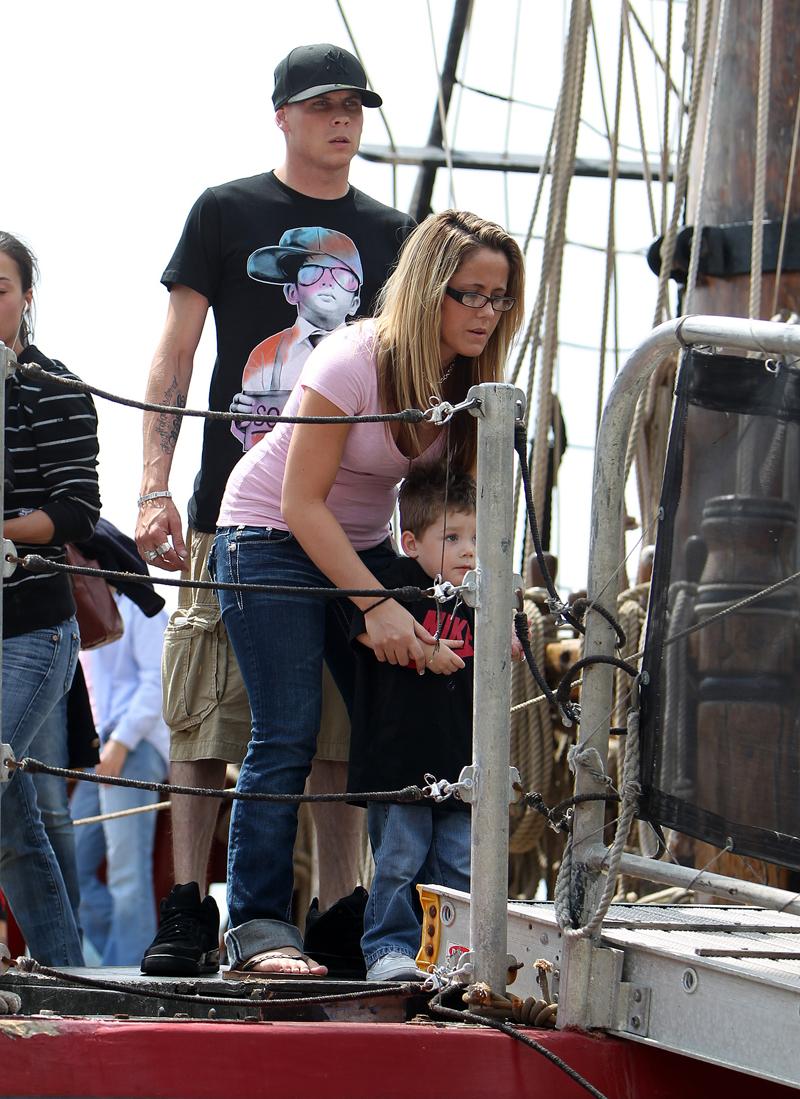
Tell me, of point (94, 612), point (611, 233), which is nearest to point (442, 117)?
point (611, 233)

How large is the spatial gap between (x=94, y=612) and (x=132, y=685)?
7.87 ft

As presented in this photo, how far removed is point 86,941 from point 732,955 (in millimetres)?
4983

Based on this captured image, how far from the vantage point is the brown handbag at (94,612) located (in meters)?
4.58

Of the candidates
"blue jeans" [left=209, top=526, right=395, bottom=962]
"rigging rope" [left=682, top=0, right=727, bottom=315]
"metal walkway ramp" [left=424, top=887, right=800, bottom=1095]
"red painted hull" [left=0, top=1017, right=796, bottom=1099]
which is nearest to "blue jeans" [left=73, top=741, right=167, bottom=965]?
"rigging rope" [left=682, top=0, right=727, bottom=315]

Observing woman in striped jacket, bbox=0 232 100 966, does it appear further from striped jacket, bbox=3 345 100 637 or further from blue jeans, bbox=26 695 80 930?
blue jeans, bbox=26 695 80 930

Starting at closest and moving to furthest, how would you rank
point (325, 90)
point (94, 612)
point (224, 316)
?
point (325, 90) → point (224, 316) → point (94, 612)

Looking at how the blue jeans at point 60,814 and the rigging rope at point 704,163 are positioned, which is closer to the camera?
the blue jeans at point 60,814

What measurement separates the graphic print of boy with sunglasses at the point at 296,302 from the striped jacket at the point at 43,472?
0.40m

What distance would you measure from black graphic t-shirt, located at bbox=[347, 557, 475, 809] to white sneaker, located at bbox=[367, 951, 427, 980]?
30 centimetres

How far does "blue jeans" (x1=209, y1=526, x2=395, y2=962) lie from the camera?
132 inches

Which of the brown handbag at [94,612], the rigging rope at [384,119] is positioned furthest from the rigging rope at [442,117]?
the brown handbag at [94,612]

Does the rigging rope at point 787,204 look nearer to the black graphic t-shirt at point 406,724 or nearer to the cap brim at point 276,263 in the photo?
the cap brim at point 276,263

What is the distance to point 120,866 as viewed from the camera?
694 centimetres

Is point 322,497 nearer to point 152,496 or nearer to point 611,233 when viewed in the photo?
point 152,496
